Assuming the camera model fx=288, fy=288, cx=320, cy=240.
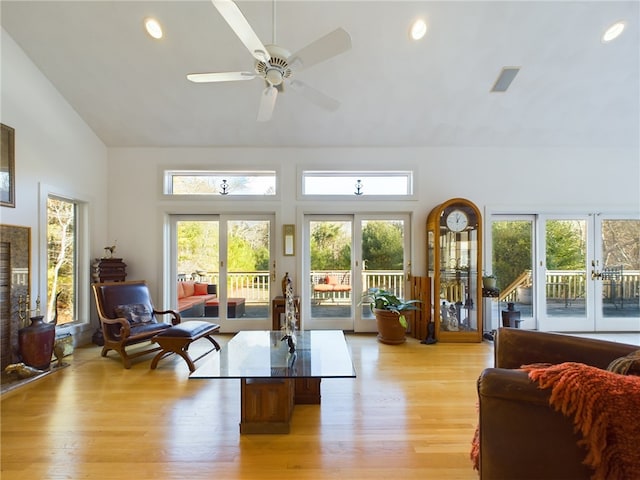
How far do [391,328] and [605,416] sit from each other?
2.79 metres

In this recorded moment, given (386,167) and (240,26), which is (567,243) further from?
(240,26)

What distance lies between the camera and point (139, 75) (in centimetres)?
336

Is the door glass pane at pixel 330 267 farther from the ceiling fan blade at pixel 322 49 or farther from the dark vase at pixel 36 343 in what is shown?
the dark vase at pixel 36 343

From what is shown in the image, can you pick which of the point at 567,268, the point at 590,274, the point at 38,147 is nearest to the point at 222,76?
the point at 38,147

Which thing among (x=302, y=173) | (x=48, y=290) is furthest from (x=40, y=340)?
(x=302, y=173)

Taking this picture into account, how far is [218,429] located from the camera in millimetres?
2041

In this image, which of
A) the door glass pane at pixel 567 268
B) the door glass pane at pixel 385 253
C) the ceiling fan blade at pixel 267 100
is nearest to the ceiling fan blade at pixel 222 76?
the ceiling fan blade at pixel 267 100

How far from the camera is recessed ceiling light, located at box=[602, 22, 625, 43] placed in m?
2.90

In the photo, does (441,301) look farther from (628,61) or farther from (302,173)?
(628,61)

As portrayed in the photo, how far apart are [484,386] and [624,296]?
16.2ft

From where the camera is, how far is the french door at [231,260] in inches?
174

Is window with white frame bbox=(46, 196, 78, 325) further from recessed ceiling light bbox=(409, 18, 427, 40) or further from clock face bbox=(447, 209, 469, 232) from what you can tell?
clock face bbox=(447, 209, 469, 232)

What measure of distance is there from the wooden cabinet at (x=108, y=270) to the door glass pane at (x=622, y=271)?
7080mm

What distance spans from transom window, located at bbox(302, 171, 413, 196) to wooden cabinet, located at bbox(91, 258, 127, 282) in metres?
2.86
